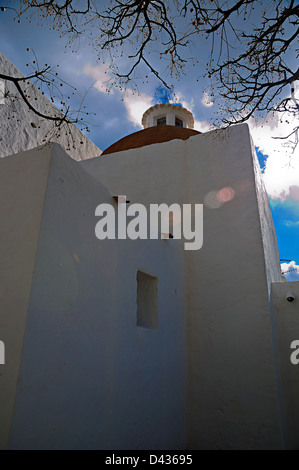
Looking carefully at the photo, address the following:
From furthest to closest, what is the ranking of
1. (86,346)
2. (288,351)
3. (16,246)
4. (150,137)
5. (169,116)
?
(169,116) < (150,137) < (288,351) < (86,346) < (16,246)

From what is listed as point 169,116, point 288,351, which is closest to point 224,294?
point 288,351

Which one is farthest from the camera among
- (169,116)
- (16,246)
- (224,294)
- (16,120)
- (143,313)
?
(169,116)

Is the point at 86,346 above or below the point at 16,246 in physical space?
below

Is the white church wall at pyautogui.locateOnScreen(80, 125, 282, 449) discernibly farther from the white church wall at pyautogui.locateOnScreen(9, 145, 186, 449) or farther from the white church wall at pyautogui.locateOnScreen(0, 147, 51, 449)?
the white church wall at pyautogui.locateOnScreen(0, 147, 51, 449)

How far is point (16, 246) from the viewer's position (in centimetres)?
261

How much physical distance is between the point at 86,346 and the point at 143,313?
6.35 ft

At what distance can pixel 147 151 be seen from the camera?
714cm

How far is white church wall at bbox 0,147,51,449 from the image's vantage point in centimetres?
219

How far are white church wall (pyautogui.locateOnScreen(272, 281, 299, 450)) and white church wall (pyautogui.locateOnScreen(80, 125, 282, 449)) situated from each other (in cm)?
45

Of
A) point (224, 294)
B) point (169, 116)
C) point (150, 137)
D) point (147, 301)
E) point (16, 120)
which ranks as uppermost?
point (169, 116)

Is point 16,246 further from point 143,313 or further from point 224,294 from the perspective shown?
point 224,294

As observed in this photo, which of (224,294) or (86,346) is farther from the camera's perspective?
(224,294)

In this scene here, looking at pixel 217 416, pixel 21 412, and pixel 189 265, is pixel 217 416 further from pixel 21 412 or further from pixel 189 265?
pixel 21 412

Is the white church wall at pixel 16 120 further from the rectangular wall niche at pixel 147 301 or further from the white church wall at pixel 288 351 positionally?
the white church wall at pixel 288 351
